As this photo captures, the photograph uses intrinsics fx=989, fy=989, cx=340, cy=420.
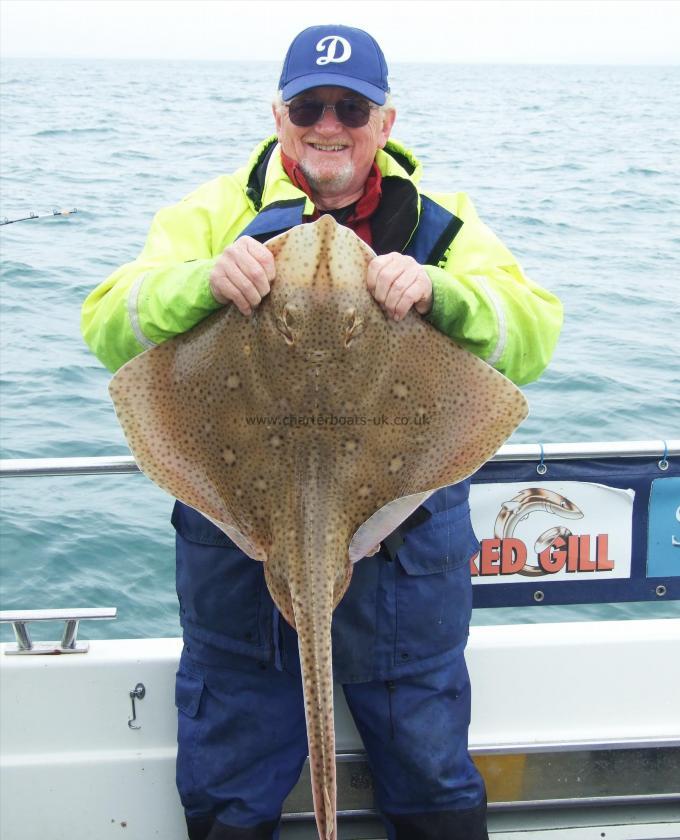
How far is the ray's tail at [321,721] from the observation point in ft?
7.18

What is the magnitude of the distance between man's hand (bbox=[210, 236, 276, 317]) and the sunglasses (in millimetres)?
663

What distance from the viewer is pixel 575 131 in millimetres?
35406

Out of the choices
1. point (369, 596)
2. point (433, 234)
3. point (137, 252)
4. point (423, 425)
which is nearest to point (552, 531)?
point (369, 596)

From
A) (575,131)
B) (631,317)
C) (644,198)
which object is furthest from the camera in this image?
(575,131)

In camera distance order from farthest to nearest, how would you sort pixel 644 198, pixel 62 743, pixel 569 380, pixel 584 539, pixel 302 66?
pixel 644 198, pixel 569 380, pixel 584 539, pixel 62 743, pixel 302 66

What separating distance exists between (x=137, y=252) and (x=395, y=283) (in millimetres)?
14639

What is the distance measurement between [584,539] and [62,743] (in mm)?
1998

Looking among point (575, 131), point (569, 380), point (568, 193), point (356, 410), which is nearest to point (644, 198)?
point (568, 193)

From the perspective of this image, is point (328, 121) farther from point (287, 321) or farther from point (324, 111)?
point (287, 321)

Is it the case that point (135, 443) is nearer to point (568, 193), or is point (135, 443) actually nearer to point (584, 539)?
point (584, 539)

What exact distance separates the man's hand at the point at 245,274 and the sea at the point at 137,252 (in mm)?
4325

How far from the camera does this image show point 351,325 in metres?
2.25

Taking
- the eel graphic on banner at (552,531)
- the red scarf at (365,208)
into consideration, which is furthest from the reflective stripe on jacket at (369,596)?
the eel graphic on banner at (552,531)

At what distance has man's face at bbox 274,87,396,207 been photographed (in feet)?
9.08
